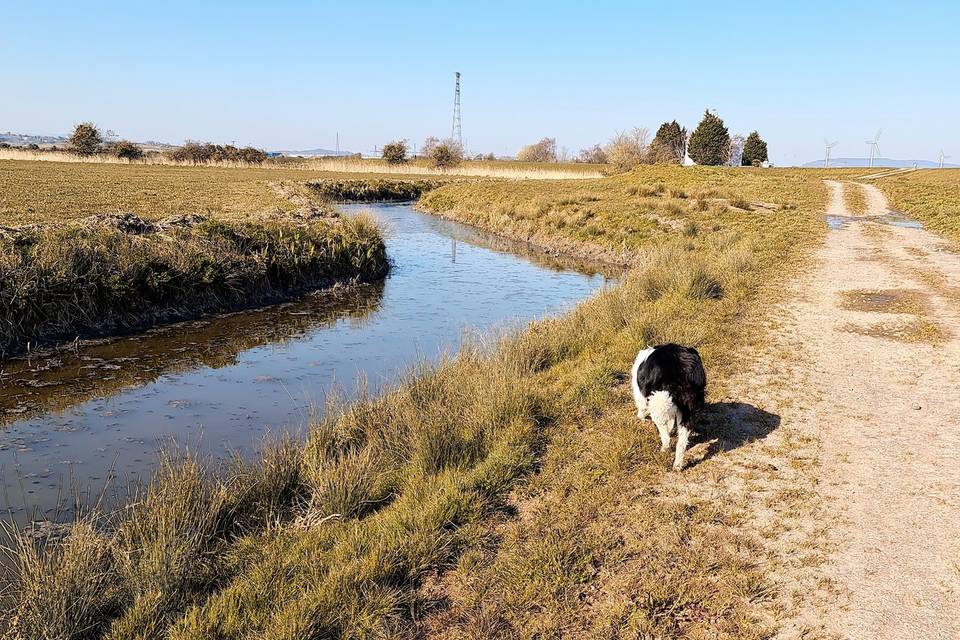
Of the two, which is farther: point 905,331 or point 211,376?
point 211,376

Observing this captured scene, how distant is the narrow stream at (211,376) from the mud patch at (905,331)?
5027 millimetres

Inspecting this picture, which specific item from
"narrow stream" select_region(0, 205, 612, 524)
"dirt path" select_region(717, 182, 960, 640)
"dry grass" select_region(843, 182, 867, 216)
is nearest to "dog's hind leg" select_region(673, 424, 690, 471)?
"dirt path" select_region(717, 182, 960, 640)

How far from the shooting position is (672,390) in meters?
4.86

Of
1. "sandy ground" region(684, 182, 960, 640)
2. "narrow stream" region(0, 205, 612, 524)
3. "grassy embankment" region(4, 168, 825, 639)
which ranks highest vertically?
"sandy ground" region(684, 182, 960, 640)

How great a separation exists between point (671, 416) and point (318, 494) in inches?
114

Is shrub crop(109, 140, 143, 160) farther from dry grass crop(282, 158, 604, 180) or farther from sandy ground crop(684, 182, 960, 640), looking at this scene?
sandy ground crop(684, 182, 960, 640)

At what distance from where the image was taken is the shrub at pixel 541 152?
11700 centimetres

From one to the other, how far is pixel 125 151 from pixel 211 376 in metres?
63.9

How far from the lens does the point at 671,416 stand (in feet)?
16.1

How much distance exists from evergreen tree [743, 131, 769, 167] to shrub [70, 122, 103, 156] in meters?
78.5

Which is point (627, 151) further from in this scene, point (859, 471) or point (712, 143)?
point (859, 471)

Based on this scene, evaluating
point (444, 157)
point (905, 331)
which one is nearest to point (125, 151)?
point (444, 157)

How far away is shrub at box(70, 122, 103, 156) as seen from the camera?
208 ft

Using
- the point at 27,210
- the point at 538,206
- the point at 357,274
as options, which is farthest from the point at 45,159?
the point at 357,274
